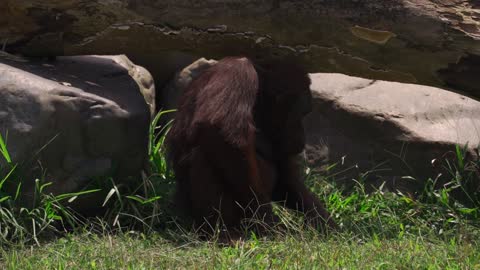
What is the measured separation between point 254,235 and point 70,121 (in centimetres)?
135

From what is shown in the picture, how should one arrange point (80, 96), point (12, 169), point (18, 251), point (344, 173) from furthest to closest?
point (344, 173) < point (80, 96) < point (12, 169) < point (18, 251)

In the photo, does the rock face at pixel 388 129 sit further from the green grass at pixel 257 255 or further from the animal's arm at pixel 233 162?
the green grass at pixel 257 255

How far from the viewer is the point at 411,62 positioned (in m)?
5.22

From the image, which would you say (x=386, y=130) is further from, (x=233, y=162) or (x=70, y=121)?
(x=70, y=121)

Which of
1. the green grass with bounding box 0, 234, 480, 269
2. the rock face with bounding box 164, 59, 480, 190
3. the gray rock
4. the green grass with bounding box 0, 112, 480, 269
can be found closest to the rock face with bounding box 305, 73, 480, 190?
the rock face with bounding box 164, 59, 480, 190

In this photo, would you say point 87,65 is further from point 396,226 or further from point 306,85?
point 396,226

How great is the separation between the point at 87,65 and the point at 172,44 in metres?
0.77

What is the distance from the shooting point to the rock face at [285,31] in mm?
5078

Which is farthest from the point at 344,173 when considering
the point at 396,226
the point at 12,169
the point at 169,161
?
the point at 12,169

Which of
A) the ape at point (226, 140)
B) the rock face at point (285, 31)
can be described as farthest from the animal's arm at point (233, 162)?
the rock face at point (285, 31)

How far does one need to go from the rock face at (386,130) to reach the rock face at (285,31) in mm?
1165

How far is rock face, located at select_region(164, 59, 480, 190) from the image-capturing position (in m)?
6.48

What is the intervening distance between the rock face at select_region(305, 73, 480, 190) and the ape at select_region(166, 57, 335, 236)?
106cm

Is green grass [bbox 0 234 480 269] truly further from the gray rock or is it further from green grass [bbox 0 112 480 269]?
the gray rock
